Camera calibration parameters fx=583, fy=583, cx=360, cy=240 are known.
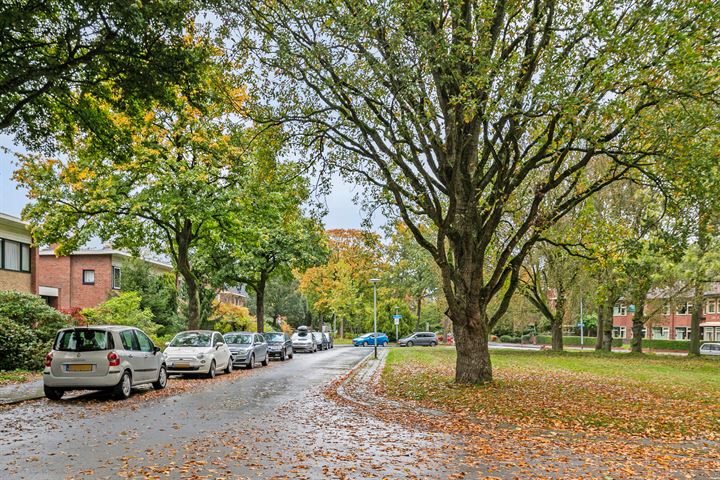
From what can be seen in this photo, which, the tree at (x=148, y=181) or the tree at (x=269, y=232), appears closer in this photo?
the tree at (x=269, y=232)

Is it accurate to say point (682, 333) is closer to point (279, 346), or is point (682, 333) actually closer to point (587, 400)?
point (279, 346)

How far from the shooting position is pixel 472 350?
14531 millimetres

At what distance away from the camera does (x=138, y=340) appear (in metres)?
15.0

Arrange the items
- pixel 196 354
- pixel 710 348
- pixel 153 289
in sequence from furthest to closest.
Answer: pixel 710 348, pixel 153 289, pixel 196 354

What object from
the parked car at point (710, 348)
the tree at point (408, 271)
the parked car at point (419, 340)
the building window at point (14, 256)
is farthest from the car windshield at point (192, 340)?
the parked car at point (710, 348)

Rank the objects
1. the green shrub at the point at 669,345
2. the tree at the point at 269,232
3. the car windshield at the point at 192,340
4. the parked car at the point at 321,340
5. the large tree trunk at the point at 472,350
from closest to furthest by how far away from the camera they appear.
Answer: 1. the large tree trunk at the point at 472,350
2. the tree at the point at 269,232
3. the car windshield at the point at 192,340
4. the parked car at the point at 321,340
5. the green shrub at the point at 669,345

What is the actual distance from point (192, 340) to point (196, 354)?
117cm

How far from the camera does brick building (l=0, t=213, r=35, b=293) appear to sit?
2666 cm

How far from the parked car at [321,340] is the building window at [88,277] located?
1584cm

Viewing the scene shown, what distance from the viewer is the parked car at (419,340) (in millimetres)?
54375

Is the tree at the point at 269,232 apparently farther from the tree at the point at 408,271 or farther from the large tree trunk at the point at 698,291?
the tree at the point at 408,271

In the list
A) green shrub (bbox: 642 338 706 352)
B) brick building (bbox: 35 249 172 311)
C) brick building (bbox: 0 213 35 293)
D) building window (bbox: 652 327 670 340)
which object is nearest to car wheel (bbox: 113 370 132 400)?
brick building (bbox: 0 213 35 293)

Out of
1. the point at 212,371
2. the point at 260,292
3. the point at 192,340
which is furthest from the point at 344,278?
the point at 212,371

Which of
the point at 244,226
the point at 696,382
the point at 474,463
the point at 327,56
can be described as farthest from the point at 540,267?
the point at 474,463
